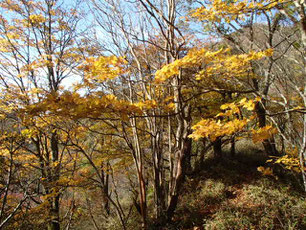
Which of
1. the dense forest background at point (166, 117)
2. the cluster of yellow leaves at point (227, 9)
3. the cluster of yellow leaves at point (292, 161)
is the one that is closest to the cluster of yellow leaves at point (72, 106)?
the dense forest background at point (166, 117)

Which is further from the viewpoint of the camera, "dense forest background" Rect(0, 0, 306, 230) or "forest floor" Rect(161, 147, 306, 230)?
"forest floor" Rect(161, 147, 306, 230)

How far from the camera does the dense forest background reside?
2.33 meters

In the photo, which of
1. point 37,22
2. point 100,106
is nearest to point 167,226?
point 100,106

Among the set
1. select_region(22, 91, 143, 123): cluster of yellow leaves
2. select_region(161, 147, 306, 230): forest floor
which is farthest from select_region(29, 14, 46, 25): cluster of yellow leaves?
select_region(161, 147, 306, 230): forest floor

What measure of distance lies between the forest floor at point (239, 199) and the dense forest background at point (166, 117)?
1.6 inches

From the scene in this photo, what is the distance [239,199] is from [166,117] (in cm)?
359

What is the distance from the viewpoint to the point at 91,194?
27.8 ft

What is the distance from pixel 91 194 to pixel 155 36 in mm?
7855

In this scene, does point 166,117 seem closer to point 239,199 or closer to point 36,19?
point 239,199

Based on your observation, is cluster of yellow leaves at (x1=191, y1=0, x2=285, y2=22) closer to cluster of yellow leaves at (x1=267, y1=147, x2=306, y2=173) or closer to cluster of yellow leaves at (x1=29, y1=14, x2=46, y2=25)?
cluster of yellow leaves at (x1=267, y1=147, x2=306, y2=173)

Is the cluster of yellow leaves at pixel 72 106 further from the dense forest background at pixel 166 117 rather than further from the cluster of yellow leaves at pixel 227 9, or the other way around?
A: the cluster of yellow leaves at pixel 227 9

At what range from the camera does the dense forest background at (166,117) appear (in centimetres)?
233

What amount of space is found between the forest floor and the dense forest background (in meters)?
0.04

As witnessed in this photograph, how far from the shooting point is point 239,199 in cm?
554
